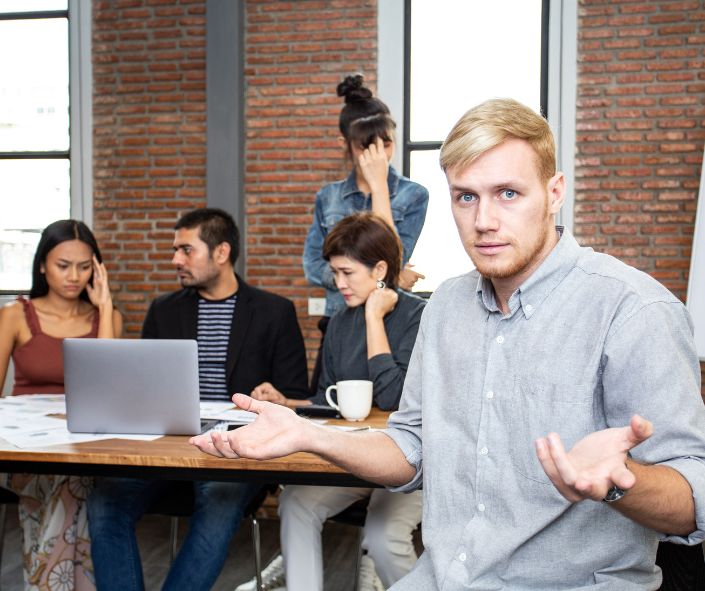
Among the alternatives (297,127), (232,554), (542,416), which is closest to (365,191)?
(297,127)

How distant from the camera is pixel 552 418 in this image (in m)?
1.19

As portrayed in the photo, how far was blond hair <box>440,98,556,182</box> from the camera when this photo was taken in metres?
1.20

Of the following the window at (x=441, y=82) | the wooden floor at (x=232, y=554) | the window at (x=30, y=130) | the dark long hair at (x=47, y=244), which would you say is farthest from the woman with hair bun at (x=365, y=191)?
the window at (x=30, y=130)

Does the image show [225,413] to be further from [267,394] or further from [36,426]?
[36,426]

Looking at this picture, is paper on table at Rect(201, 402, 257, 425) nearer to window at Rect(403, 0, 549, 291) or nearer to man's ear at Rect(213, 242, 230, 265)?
man's ear at Rect(213, 242, 230, 265)

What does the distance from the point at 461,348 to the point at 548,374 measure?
19 cm

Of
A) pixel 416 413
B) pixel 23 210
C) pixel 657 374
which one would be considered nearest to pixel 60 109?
pixel 23 210

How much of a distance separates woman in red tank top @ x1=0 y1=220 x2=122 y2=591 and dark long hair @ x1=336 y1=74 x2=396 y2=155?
3.73ft

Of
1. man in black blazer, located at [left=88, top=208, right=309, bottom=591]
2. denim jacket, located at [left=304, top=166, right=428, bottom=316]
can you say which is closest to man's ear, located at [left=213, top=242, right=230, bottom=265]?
man in black blazer, located at [left=88, top=208, right=309, bottom=591]

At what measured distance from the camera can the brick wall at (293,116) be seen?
4426mm

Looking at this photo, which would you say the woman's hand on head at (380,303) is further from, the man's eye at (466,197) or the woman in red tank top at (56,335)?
the man's eye at (466,197)

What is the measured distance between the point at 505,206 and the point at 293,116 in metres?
3.44

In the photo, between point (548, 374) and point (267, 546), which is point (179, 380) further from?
point (267, 546)

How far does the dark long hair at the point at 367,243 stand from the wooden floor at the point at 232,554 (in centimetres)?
149
